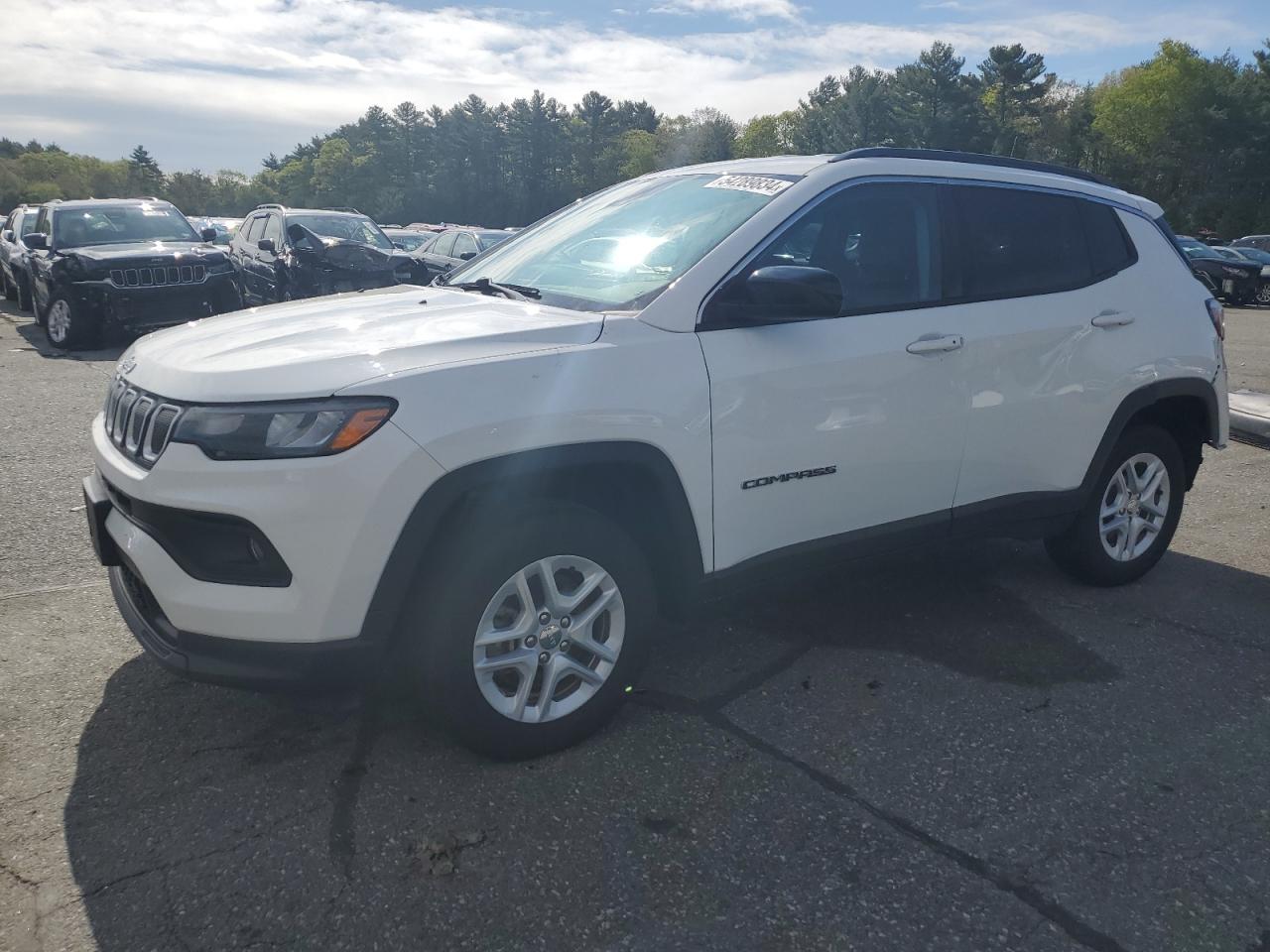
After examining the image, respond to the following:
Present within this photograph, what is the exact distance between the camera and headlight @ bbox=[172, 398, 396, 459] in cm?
257

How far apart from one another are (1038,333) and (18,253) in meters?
15.3

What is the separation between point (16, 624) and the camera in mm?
3906

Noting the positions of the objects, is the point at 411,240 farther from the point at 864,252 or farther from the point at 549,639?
the point at 549,639

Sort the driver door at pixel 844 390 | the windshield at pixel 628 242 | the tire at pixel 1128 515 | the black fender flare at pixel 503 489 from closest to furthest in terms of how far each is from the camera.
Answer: the black fender flare at pixel 503 489 < the driver door at pixel 844 390 < the windshield at pixel 628 242 < the tire at pixel 1128 515

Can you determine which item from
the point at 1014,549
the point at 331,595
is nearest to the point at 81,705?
the point at 331,595

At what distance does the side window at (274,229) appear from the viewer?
13.8 metres

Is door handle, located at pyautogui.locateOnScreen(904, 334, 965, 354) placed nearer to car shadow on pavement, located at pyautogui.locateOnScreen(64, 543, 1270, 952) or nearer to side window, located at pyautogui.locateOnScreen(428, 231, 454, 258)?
car shadow on pavement, located at pyautogui.locateOnScreen(64, 543, 1270, 952)

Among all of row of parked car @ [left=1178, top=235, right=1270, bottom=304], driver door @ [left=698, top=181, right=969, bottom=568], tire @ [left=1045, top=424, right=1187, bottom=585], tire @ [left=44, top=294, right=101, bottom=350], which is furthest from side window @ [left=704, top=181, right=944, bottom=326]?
row of parked car @ [left=1178, top=235, right=1270, bottom=304]

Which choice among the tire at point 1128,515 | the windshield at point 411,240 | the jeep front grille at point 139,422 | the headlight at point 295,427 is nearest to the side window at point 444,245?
the windshield at point 411,240

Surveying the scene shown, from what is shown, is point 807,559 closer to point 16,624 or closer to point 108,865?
point 108,865

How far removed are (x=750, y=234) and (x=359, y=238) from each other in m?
11.6

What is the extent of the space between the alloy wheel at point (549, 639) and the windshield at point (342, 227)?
38.0 ft

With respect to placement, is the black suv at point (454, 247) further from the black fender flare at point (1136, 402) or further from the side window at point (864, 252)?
the side window at point (864, 252)

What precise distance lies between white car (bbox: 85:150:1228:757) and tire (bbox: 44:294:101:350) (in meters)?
8.87
